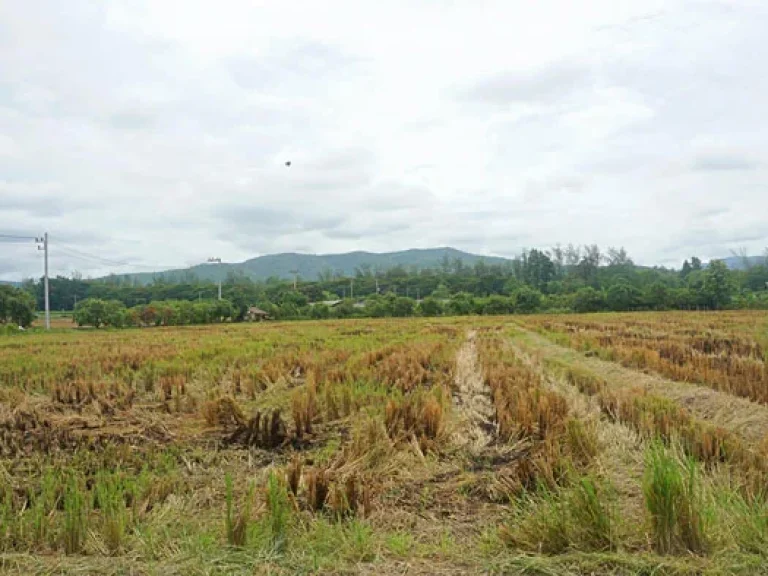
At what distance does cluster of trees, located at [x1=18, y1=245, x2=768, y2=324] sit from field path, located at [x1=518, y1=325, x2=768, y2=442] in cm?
4784

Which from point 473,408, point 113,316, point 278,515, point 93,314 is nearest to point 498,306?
point 113,316

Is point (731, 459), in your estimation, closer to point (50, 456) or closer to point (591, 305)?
point (50, 456)

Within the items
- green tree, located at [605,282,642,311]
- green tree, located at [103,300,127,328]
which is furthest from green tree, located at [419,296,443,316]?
green tree, located at [103,300,127,328]

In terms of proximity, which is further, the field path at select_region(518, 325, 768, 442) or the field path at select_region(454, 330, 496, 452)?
the field path at select_region(518, 325, 768, 442)

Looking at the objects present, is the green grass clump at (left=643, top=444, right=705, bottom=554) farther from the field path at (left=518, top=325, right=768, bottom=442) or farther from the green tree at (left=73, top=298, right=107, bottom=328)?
the green tree at (left=73, top=298, right=107, bottom=328)

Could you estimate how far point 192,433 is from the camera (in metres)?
6.20

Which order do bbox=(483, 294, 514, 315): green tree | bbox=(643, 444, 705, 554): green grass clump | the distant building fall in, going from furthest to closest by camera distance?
the distant building < bbox=(483, 294, 514, 315): green tree < bbox=(643, 444, 705, 554): green grass clump

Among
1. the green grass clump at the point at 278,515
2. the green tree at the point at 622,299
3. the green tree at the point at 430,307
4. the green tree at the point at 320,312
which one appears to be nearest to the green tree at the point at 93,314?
the green tree at the point at 320,312

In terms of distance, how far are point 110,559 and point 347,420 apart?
3.96 m

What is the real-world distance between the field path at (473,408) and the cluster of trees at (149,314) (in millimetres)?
47744

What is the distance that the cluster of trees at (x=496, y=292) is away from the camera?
57.0m

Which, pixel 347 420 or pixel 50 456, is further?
pixel 347 420

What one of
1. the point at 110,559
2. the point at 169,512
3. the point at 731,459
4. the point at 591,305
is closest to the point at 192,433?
the point at 169,512

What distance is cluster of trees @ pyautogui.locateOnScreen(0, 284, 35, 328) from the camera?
4581cm
